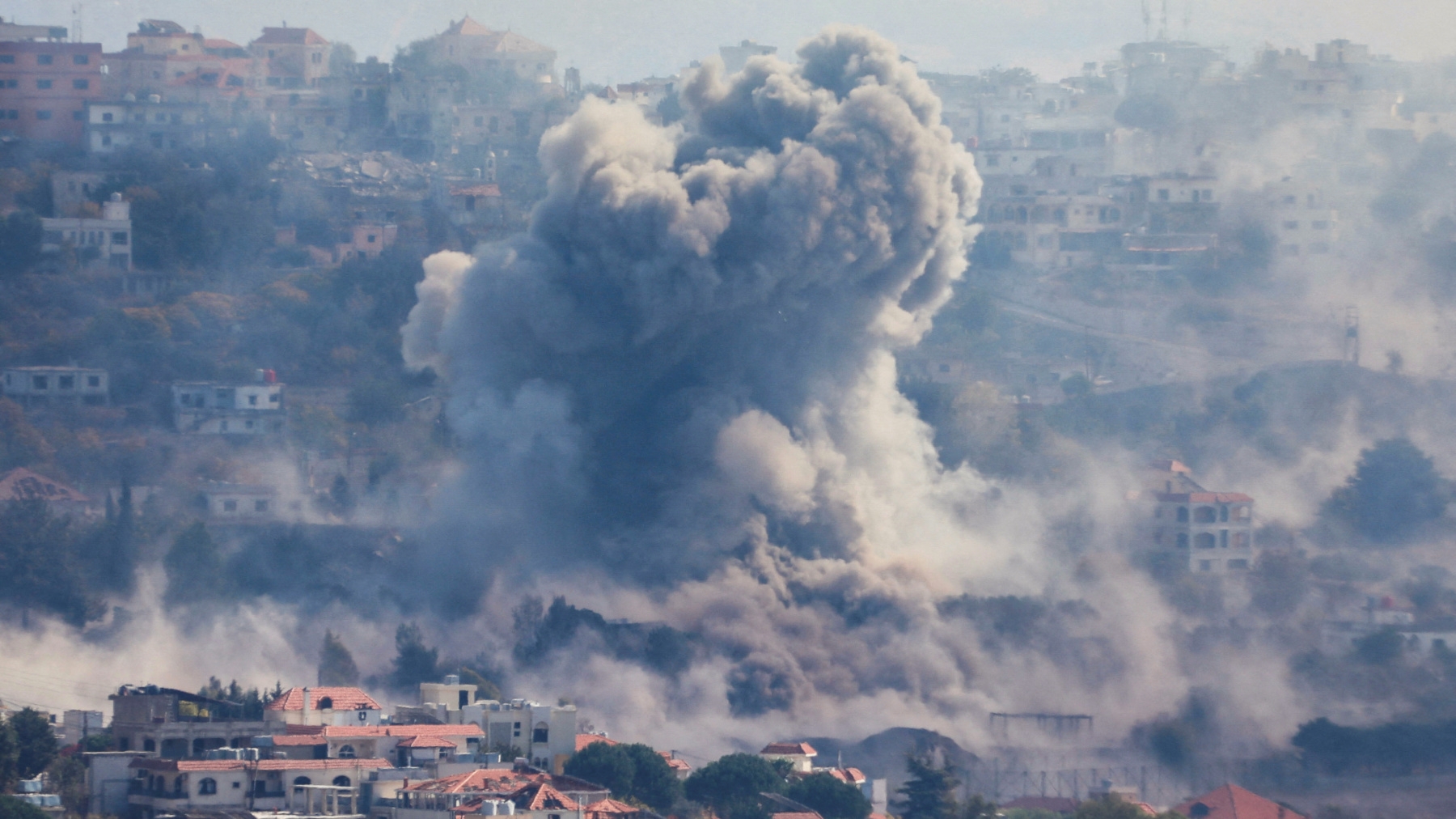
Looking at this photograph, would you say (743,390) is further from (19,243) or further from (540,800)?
(19,243)

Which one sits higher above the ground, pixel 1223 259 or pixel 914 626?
pixel 1223 259

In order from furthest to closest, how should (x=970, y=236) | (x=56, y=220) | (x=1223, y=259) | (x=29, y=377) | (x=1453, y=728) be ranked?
(x=1223, y=259)
(x=56, y=220)
(x=29, y=377)
(x=970, y=236)
(x=1453, y=728)

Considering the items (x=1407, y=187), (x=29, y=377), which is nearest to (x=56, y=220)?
(x=29, y=377)

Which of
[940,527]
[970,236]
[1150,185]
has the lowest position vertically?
[940,527]

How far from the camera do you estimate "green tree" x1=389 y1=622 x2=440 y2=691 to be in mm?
73312

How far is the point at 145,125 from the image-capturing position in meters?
112

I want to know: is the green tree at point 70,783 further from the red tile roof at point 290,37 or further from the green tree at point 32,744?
the red tile roof at point 290,37

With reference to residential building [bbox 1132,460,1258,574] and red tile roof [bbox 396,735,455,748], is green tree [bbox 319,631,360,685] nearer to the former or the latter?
red tile roof [bbox 396,735,455,748]

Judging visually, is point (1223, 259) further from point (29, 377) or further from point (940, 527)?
point (29, 377)

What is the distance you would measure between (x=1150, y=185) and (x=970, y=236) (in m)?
28.5

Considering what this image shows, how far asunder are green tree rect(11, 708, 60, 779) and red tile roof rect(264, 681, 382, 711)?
13.5 ft

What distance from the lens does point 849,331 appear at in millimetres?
80312

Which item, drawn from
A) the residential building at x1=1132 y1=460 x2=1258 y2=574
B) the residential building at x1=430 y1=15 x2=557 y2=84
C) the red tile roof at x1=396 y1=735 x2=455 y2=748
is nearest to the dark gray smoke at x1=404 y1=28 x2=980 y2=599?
the residential building at x1=1132 y1=460 x2=1258 y2=574

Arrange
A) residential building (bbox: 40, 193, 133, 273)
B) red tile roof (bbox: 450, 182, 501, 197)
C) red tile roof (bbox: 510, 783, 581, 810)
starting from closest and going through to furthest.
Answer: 1. red tile roof (bbox: 510, 783, 581, 810)
2. residential building (bbox: 40, 193, 133, 273)
3. red tile roof (bbox: 450, 182, 501, 197)
